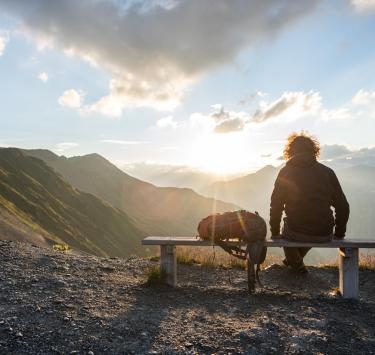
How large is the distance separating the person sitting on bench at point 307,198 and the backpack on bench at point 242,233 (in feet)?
2.12

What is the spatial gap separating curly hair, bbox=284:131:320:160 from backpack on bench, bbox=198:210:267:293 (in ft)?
5.29

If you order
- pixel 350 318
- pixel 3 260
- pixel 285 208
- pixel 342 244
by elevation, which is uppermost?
pixel 285 208

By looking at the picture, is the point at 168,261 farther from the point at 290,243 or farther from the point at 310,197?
the point at 310,197

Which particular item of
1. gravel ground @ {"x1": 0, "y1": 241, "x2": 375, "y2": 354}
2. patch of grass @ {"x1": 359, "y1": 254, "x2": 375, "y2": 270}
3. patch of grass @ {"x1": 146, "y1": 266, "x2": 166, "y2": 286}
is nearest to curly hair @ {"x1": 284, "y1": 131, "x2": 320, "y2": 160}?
gravel ground @ {"x1": 0, "y1": 241, "x2": 375, "y2": 354}

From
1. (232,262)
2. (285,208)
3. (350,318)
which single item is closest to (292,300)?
(350,318)

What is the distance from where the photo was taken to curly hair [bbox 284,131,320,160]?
8.10 m

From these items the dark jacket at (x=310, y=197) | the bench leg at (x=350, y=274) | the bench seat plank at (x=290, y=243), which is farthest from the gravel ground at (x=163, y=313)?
the dark jacket at (x=310, y=197)

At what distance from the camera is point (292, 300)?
743 centimetres

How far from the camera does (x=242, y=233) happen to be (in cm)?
784

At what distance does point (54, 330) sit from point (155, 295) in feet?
8.63

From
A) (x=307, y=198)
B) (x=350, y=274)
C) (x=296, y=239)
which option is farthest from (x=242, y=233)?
(x=350, y=274)

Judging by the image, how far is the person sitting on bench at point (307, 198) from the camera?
308 inches

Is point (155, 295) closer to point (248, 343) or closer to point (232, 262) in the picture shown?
point (248, 343)

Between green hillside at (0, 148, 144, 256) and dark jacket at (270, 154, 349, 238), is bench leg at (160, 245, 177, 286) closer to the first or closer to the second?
dark jacket at (270, 154, 349, 238)
